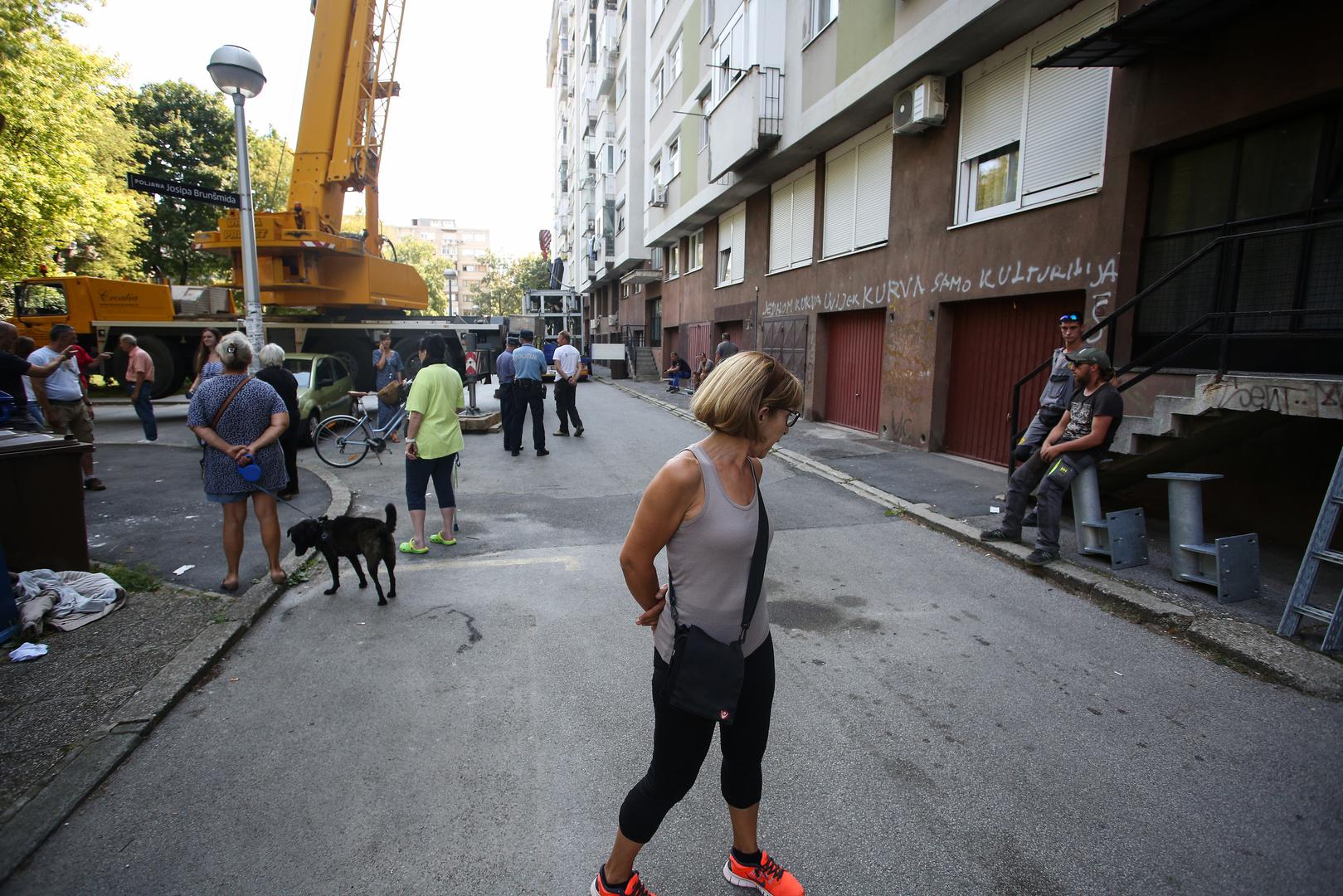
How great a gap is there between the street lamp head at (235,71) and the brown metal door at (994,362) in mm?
9637

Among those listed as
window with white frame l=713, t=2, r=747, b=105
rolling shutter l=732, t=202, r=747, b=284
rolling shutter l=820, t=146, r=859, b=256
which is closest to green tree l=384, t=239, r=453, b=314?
rolling shutter l=732, t=202, r=747, b=284

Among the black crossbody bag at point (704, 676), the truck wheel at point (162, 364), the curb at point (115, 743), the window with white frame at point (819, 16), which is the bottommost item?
the curb at point (115, 743)

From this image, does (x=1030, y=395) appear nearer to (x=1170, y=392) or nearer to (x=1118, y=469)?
(x=1170, y=392)

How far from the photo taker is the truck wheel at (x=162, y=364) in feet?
48.7

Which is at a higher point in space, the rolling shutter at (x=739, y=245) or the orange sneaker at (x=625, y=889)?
the rolling shutter at (x=739, y=245)

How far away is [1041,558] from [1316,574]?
1765 millimetres

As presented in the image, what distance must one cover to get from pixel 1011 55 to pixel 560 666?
966cm

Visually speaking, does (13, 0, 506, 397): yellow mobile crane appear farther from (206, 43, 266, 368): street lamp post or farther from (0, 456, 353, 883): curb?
(0, 456, 353, 883): curb

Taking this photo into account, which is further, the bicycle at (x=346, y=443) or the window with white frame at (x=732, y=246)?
the window with white frame at (x=732, y=246)

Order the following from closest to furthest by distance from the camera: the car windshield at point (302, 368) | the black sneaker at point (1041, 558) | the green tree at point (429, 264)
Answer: the black sneaker at point (1041, 558) < the car windshield at point (302, 368) < the green tree at point (429, 264)

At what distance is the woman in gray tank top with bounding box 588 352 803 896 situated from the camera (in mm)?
1992

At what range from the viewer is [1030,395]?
30.1 ft

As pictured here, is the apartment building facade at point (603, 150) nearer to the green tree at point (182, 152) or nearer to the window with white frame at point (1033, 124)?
the green tree at point (182, 152)

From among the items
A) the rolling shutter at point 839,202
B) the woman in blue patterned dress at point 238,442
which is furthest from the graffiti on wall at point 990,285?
the woman in blue patterned dress at point 238,442
